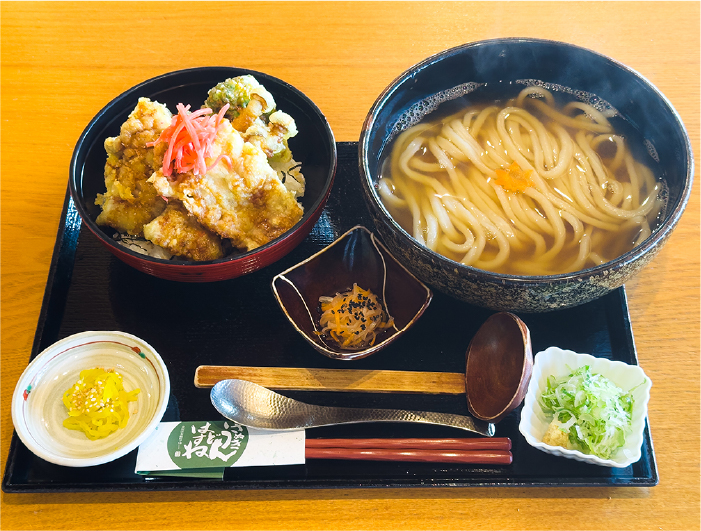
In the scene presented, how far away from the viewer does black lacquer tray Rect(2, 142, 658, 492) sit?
1476 mm

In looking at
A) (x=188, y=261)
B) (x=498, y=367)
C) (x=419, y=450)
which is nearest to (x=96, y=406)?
(x=188, y=261)

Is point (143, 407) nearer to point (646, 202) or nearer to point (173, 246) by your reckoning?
point (173, 246)

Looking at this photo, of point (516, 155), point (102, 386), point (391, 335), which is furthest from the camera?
point (516, 155)

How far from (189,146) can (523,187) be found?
3.51 feet

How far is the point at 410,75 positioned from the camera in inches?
67.5

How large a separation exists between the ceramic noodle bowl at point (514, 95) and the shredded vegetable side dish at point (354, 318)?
0.68ft

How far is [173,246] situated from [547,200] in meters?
1.18

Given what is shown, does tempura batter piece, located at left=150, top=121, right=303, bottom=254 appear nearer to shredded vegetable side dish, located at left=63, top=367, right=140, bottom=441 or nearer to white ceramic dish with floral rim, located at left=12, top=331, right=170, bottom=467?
white ceramic dish with floral rim, located at left=12, top=331, right=170, bottom=467

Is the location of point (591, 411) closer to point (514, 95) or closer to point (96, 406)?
point (514, 95)

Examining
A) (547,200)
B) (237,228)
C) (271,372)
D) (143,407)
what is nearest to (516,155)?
(547,200)

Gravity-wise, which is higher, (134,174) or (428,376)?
(134,174)

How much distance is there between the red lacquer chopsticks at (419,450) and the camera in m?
1.48

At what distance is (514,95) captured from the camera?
1.95 meters

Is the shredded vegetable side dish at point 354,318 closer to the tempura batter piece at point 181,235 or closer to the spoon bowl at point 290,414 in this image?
the spoon bowl at point 290,414
